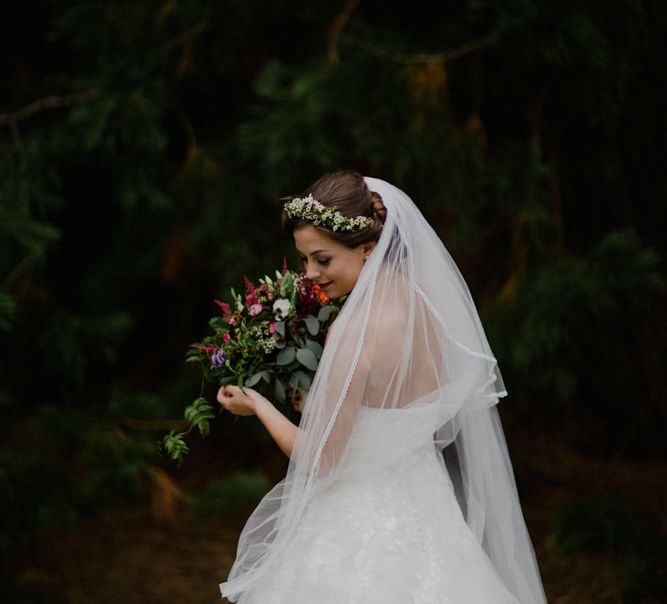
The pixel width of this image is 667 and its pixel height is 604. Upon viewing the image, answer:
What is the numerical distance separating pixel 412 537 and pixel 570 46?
98.7 inches

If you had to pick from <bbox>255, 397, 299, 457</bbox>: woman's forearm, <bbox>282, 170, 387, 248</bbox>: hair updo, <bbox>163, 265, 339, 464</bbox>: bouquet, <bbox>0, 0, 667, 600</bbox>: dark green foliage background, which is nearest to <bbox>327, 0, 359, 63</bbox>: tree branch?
<bbox>0, 0, 667, 600</bbox>: dark green foliage background

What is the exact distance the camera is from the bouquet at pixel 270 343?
2691mm

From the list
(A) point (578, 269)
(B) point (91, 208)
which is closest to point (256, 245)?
(B) point (91, 208)

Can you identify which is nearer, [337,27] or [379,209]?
[379,209]

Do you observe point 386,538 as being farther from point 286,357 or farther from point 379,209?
point 379,209

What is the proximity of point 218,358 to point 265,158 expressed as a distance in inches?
75.1

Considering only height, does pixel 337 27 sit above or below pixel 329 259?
above

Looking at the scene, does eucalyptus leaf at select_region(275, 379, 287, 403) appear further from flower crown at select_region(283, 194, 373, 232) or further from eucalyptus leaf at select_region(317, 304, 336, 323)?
flower crown at select_region(283, 194, 373, 232)

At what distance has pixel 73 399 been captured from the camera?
489 cm

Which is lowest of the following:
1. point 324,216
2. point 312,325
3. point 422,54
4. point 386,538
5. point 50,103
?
point 386,538

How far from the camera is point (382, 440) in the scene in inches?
102

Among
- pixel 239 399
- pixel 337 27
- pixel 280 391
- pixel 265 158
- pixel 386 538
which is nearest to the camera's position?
pixel 386 538

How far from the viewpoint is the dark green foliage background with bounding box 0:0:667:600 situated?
4.04 meters

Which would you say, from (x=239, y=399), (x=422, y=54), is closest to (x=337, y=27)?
(x=422, y=54)
